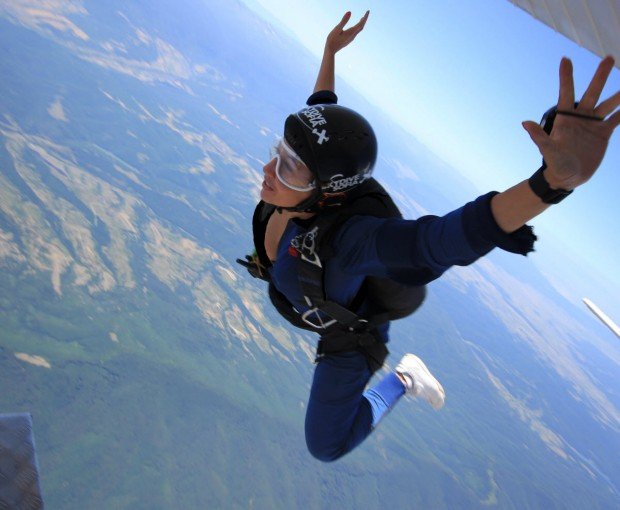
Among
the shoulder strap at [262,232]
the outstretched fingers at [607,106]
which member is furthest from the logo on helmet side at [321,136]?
the outstretched fingers at [607,106]

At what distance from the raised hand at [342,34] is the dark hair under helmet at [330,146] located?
3.14ft

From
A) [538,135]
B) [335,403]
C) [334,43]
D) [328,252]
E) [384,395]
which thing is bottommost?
[384,395]

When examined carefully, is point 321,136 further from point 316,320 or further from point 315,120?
point 316,320

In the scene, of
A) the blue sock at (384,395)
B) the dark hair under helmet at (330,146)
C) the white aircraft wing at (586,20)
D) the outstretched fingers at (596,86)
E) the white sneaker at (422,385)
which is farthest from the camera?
the white sneaker at (422,385)

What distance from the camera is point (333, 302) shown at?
2.05 m

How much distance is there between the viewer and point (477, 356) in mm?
125250

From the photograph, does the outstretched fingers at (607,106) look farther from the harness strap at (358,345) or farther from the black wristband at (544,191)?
the harness strap at (358,345)

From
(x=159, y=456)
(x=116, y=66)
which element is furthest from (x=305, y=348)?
(x=116, y=66)

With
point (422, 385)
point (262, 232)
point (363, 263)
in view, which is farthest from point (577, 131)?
point (422, 385)

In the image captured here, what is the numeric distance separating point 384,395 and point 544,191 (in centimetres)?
272

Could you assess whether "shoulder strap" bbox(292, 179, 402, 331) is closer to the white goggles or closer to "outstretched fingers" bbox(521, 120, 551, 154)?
the white goggles

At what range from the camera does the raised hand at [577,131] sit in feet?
3.42

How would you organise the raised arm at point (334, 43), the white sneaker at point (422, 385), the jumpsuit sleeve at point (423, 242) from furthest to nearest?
the white sneaker at point (422, 385), the raised arm at point (334, 43), the jumpsuit sleeve at point (423, 242)

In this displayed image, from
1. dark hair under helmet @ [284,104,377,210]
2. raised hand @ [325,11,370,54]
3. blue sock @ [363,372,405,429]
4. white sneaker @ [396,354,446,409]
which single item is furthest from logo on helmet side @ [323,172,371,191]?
white sneaker @ [396,354,446,409]
